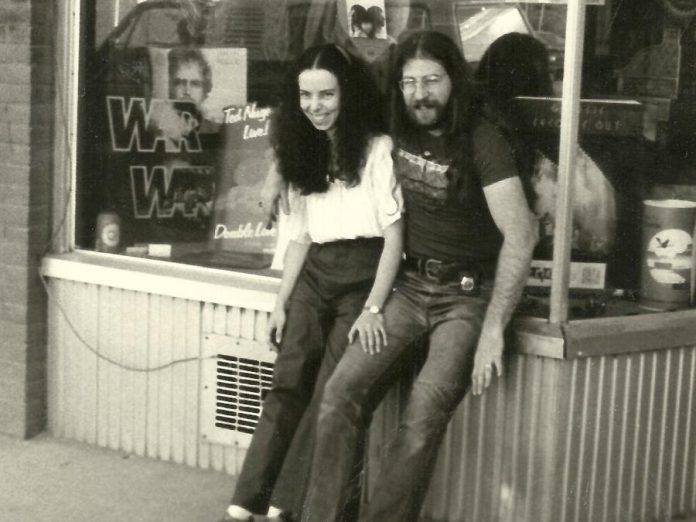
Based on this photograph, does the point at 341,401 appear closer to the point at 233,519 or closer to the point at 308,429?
the point at 308,429

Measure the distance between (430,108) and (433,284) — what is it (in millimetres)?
617

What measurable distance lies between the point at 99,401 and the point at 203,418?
0.60 meters

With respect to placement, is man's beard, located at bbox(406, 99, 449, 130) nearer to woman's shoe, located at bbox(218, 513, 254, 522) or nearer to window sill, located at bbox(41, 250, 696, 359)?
window sill, located at bbox(41, 250, 696, 359)

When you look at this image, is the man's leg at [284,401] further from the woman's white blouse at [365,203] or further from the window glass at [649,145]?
the window glass at [649,145]

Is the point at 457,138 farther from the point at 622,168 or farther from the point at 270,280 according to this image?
the point at 270,280

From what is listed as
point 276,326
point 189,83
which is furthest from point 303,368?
point 189,83

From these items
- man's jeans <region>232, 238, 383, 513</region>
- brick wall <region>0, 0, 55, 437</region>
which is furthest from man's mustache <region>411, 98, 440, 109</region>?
brick wall <region>0, 0, 55, 437</region>

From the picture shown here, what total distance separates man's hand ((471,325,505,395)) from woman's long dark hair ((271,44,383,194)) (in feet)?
2.47

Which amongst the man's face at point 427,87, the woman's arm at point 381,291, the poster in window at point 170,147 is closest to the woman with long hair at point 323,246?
the woman's arm at point 381,291

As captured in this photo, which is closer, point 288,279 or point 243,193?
point 288,279

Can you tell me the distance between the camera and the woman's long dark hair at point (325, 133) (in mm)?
4609

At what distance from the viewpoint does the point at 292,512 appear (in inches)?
185

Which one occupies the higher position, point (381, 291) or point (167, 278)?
point (381, 291)

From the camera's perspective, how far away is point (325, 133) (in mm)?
4727
